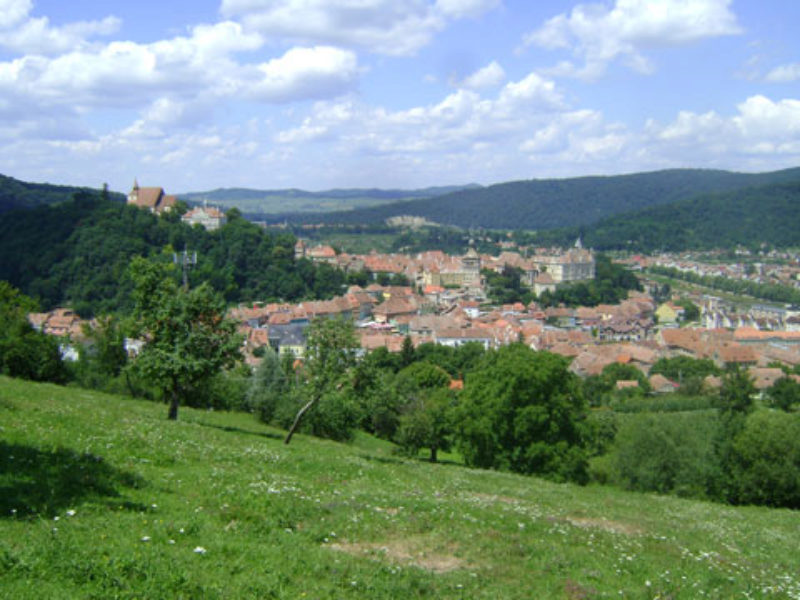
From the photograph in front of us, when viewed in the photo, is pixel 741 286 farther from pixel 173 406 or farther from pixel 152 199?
pixel 173 406

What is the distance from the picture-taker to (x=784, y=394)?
62.0 m

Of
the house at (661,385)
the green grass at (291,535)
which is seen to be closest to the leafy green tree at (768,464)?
the green grass at (291,535)

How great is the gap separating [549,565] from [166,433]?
29.6ft

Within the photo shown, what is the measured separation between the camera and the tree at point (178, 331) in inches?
818

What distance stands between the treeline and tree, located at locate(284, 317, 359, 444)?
157 m

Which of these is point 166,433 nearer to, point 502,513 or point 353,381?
point 353,381

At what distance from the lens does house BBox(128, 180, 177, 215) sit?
13375 centimetres

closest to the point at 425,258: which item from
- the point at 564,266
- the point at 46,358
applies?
the point at 564,266

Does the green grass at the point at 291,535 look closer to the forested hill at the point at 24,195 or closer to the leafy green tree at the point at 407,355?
the leafy green tree at the point at 407,355

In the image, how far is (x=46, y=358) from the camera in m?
33.2

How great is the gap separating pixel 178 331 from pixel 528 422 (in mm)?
13761

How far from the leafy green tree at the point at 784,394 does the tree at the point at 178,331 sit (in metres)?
54.6

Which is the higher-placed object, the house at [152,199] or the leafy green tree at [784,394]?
the house at [152,199]

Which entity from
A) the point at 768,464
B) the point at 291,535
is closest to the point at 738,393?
the point at 768,464
